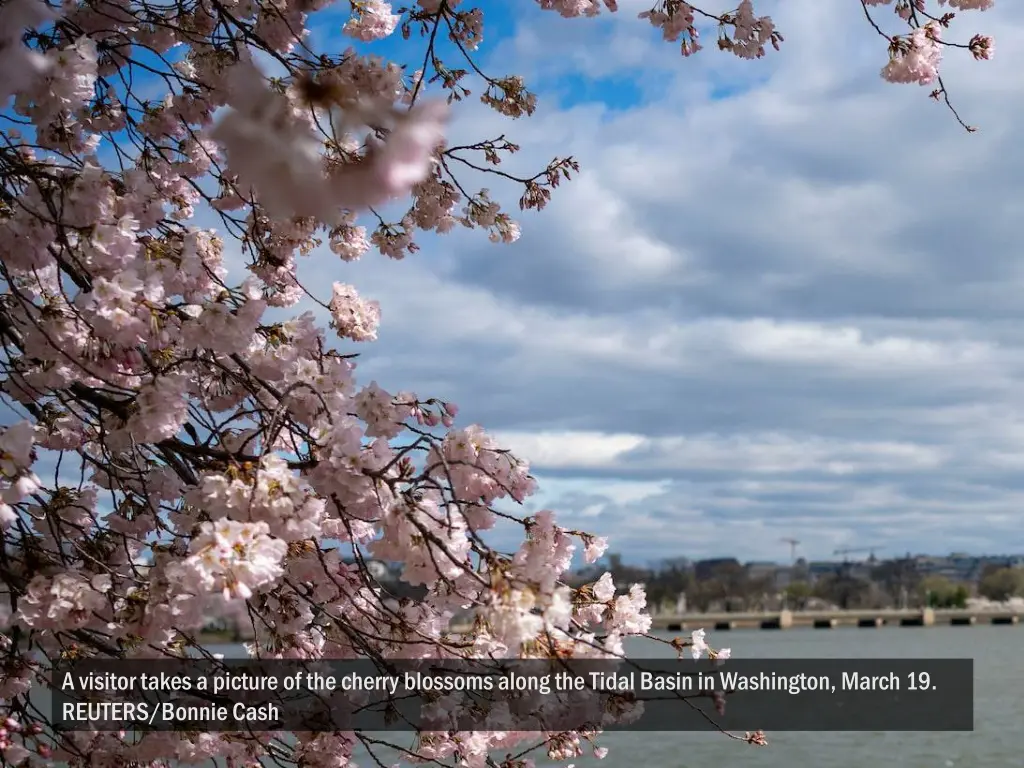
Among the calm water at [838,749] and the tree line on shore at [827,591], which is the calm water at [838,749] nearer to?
the calm water at [838,749]

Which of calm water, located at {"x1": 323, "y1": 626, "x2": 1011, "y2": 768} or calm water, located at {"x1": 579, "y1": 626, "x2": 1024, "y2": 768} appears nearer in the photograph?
calm water, located at {"x1": 323, "y1": 626, "x2": 1011, "y2": 768}

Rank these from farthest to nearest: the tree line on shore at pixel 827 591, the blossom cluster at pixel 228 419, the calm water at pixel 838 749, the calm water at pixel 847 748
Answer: the tree line on shore at pixel 827 591, the calm water at pixel 847 748, the calm water at pixel 838 749, the blossom cluster at pixel 228 419

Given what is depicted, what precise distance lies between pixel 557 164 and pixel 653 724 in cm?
2667

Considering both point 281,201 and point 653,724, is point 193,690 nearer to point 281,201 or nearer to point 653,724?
point 281,201

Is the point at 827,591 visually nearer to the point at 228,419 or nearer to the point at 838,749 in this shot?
the point at 838,749

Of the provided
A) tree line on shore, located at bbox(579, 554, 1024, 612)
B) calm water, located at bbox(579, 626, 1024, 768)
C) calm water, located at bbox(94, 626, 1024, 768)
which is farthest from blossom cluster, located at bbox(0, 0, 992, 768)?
tree line on shore, located at bbox(579, 554, 1024, 612)

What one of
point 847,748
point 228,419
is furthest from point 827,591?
point 228,419

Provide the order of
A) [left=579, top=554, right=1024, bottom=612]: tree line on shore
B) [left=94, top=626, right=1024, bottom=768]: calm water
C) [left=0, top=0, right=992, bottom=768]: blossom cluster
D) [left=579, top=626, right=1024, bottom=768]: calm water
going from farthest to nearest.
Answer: [left=579, top=554, right=1024, bottom=612]: tree line on shore
[left=579, top=626, right=1024, bottom=768]: calm water
[left=94, top=626, right=1024, bottom=768]: calm water
[left=0, top=0, right=992, bottom=768]: blossom cluster

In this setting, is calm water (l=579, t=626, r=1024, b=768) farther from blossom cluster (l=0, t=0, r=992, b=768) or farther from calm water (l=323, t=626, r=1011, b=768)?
blossom cluster (l=0, t=0, r=992, b=768)

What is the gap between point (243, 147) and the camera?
188 cm

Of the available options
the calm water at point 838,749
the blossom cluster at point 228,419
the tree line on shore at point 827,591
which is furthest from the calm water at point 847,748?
the tree line on shore at point 827,591

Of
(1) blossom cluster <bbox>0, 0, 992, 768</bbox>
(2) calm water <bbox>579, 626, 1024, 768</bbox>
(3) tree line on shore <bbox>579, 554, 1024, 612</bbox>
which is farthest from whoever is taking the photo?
(3) tree line on shore <bbox>579, 554, 1024, 612</bbox>

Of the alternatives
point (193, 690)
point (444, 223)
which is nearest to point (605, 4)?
point (444, 223)

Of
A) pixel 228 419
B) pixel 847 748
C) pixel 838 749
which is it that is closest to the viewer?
pixel 228 419
